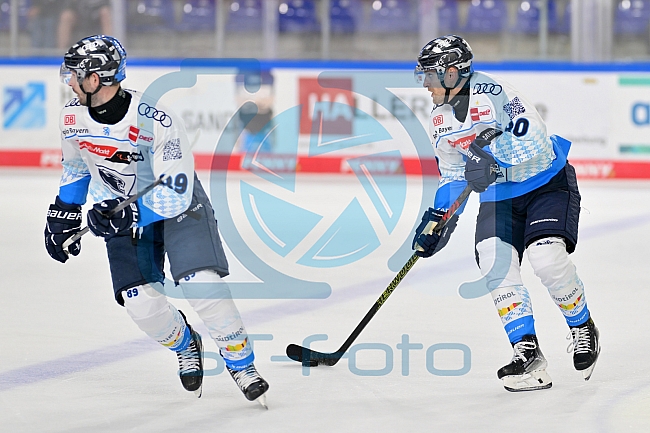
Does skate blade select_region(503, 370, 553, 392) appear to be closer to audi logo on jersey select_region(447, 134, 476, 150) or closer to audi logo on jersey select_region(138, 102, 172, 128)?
audi logo on jersey select_region(447, 134, 476, 150)

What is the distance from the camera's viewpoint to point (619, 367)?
3.24 m

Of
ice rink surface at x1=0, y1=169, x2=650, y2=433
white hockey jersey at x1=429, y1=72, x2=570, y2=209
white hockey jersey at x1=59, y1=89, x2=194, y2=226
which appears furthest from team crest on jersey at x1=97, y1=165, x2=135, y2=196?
white hockey jersey at x1=429, y1=72, x2=570, y2=209

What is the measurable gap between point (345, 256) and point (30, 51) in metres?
5.10

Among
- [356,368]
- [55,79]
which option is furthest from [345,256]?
[55,79]

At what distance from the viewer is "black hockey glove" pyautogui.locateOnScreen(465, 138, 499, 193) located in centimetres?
300

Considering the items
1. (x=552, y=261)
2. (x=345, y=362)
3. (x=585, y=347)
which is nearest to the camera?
(x=552, y=261)

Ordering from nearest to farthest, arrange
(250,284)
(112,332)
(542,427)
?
(542,427) → (112,332) → (250,284)

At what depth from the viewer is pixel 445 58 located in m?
3.02

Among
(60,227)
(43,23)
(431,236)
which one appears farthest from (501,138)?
(43,23)

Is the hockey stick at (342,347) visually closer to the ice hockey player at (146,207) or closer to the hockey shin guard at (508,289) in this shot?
the hockey shin guard at (508,289)

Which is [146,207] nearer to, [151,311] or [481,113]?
[151,311]

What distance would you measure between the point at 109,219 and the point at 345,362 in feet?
3.30

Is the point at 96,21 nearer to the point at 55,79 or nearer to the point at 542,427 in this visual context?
the point at 55,79

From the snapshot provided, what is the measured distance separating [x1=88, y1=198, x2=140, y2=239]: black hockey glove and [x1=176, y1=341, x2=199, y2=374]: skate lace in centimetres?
46
